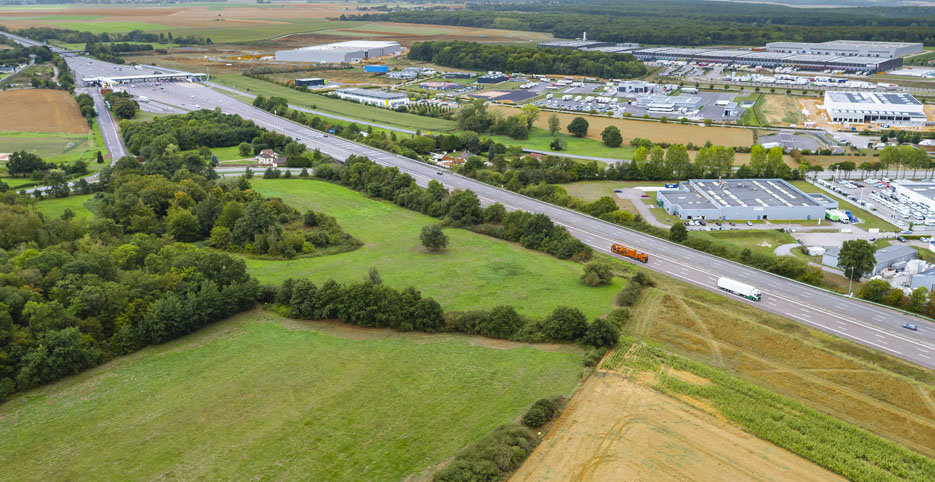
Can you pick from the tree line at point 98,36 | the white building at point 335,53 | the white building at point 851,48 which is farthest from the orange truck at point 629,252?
the tree line at point 98,36

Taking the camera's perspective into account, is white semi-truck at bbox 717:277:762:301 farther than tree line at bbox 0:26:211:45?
No

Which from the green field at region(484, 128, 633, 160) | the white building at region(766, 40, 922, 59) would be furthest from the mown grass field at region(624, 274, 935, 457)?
the white building at region(766, 40, 922, 59)

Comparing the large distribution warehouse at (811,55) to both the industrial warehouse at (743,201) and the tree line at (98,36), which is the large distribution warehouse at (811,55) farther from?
the tree line at (98,36)

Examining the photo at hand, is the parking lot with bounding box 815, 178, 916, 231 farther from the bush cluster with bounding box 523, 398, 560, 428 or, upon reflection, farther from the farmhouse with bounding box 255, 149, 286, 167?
the farmhouse with bounding box 255, 149, 286, 167

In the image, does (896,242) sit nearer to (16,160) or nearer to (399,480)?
(399,480)

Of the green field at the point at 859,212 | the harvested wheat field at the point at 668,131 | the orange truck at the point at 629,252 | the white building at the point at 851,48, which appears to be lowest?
the orange truck at the point at 629,252

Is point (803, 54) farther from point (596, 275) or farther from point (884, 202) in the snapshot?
point (596, 275)
